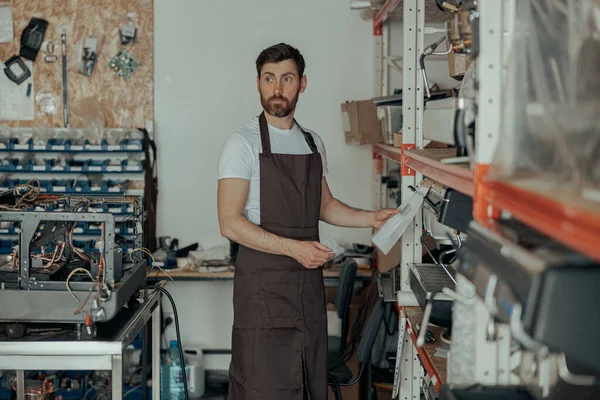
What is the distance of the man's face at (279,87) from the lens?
9.66 feet

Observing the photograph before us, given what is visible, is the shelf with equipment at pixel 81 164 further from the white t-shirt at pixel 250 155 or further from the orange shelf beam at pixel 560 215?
the orange shelf beam at pixel 560 215

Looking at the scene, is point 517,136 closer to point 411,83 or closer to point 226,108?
point 411,83

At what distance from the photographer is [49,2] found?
15.1 feet

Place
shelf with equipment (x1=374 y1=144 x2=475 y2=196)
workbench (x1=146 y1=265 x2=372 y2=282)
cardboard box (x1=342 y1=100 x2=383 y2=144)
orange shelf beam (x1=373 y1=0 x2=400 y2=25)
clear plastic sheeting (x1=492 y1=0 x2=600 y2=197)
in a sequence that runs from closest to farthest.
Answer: clear plastic sheeting (x1=492 y1=0 x2=600 y2=197), shelf with equipment (x1=374 y1=144 x2=475 y2=196), orange shelf beam (x1=373 y1=0 x2=400 y2=25), cardboard box (x1=342 y1=100 x2=383 y2=144), workbench (x1=146 y1=265 x2=372 y2=282)

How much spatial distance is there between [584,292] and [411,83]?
1.96m

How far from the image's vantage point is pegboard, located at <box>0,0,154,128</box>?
15.2 ft

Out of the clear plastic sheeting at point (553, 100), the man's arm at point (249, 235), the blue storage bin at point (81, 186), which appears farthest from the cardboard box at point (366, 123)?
the clear plastic sheeting at point (553, 100)

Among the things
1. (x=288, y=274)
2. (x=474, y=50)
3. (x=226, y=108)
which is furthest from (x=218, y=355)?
(x=474, y=50)

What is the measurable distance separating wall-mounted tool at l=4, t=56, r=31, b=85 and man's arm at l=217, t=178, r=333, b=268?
96.6 inches

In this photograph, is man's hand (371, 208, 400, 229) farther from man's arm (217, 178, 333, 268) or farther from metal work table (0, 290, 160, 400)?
metal work table (0, 290, 160, 400)

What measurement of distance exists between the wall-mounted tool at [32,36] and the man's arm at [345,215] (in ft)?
8.12

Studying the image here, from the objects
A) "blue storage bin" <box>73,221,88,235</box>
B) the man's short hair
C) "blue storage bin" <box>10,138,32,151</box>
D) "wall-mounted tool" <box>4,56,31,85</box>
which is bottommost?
"blue storage bin" <box>73,221,88,235</box>

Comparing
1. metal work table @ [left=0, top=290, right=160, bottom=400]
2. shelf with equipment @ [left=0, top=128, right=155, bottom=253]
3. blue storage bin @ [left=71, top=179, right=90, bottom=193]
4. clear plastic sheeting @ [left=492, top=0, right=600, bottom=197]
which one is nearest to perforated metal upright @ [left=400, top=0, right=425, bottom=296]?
metal work table @ [left=0, top=290, right=160, bottom=400]

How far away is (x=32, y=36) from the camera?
4609 mm
